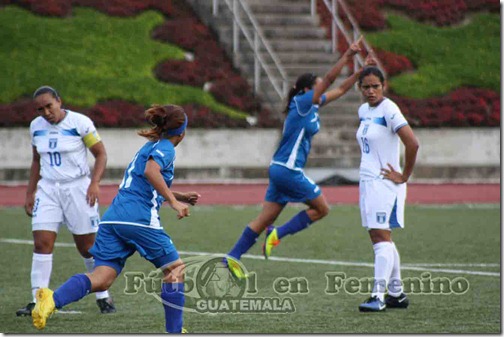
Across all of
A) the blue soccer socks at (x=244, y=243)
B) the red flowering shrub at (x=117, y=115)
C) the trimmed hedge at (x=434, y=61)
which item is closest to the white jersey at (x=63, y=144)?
the blue soccer socks at (x=244, y=243)

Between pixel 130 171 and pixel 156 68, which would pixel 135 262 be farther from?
pixel 156 68

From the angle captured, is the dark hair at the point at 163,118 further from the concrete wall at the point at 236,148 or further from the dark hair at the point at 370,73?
the concrete wall at the point at 236,148

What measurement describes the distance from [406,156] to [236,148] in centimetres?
2048

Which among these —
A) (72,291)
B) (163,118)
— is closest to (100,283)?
(72,291)

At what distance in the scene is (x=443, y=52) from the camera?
36.9 m

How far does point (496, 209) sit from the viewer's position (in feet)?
69.4

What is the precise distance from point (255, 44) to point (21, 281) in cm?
2077

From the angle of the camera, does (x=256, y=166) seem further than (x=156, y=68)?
No

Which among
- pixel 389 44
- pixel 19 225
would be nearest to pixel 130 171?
pixel 19 225

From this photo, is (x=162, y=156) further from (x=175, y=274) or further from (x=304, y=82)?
(x=304, y=82)

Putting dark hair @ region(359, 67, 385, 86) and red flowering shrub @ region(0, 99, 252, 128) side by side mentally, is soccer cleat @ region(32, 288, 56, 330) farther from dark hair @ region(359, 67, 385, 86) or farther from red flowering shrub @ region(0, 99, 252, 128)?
red flowering shrub @ region(0, 99, 252, 128)

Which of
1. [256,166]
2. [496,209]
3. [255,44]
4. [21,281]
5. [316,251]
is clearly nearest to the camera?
[21,281]

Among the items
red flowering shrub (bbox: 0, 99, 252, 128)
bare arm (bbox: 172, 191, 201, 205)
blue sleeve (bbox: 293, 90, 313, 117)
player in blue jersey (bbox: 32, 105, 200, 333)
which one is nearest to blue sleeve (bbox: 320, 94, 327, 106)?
blue sleeve (bbox: 293, 90, 313, 117)

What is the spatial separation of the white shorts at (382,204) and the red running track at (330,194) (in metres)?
12.6
